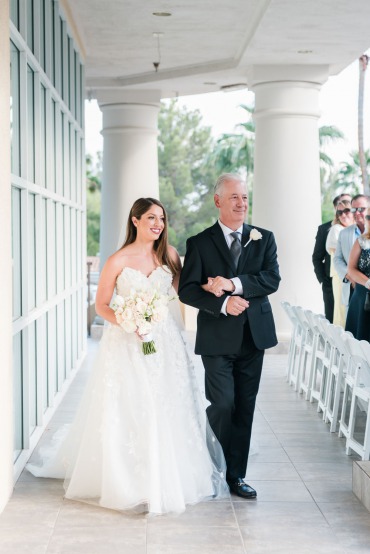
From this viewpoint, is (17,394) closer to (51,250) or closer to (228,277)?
(228,277)

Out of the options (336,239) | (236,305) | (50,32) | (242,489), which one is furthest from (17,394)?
(336,239)

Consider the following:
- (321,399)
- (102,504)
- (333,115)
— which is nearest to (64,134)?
(321,399)

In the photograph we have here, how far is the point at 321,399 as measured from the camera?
8.55 m

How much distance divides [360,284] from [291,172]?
16.3ft

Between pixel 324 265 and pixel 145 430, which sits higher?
pixel 324 265

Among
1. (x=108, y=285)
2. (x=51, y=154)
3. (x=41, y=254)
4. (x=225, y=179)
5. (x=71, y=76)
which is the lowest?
(x=108, y=285)

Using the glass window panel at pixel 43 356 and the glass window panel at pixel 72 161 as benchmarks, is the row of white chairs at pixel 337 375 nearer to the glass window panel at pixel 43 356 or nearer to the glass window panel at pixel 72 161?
the glass window panel at pixel 43 356

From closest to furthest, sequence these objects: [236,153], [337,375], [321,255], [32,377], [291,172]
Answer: [32,377], [337,375], [321,255], [291,172], [236,153]

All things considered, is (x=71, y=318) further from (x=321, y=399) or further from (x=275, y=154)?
(x=275, y=154)

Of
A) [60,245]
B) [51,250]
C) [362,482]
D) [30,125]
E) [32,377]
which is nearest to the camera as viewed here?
[362,482]

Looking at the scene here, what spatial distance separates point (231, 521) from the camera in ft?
17.1

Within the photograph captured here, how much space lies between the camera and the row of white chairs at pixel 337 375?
21.7 ft

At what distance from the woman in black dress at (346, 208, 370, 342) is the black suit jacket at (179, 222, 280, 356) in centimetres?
245

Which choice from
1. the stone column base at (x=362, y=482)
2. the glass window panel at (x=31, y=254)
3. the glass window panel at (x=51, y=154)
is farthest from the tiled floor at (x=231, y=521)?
the glass window panel at (x=51, y=154)
